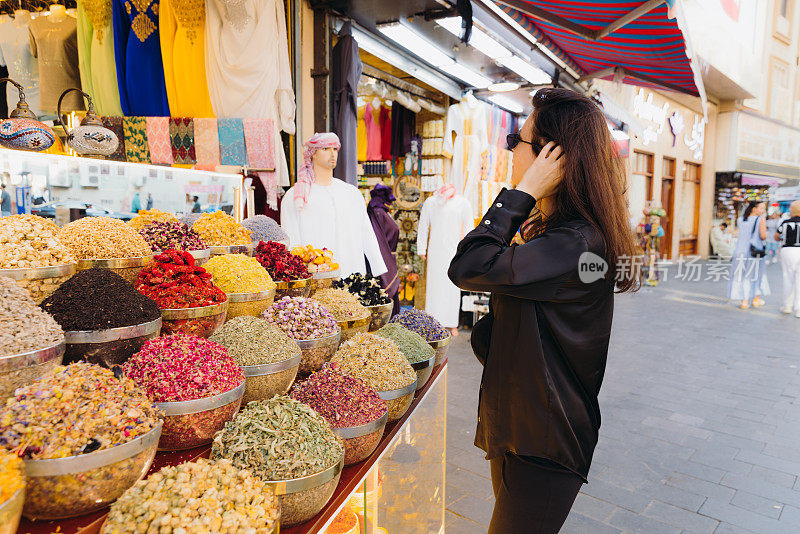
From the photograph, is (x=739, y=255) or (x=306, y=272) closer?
(x=306, y=272)

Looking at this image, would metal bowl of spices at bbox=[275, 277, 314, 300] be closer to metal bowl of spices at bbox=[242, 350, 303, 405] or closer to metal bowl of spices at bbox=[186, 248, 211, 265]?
metal bowl of spices at bbox=[186, 248, 211, 265]

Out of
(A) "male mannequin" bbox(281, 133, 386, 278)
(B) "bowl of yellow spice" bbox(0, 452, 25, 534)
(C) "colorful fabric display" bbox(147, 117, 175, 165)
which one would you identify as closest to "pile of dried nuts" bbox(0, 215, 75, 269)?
(B) "bowl of yellow spice" bbox(0, 452, 25, 534)

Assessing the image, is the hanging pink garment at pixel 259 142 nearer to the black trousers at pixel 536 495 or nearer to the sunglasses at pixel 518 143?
the sunglasses at pixel 518 143

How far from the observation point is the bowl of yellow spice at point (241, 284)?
1565 mm

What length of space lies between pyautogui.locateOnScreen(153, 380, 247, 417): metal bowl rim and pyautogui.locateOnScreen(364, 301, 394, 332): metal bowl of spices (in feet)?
3.38

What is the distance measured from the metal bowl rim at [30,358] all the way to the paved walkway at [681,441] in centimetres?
217

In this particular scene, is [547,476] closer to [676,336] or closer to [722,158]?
[676,336]

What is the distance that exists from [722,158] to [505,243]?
20.5 m

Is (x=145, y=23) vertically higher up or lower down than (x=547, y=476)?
higher up

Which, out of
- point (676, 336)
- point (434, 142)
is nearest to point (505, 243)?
point (434, 142)

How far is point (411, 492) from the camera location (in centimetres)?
191

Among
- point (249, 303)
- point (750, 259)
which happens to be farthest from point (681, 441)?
point (750, 259)

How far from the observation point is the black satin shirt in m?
1.29

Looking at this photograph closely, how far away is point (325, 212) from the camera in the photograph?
Result: 3418 mm
